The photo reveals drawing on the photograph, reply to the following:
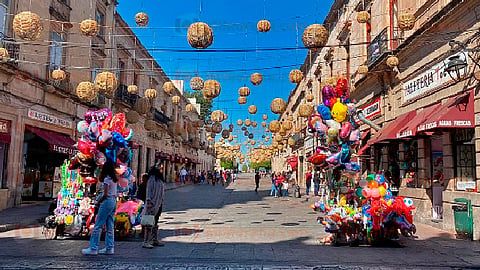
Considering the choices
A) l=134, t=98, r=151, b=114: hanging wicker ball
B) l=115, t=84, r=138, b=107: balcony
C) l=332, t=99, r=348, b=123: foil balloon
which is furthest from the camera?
l=115, t=84, r=138, b=107: balcony

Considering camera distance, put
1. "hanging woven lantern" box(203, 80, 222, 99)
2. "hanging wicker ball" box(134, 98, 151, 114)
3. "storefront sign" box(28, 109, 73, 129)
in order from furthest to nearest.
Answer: "hanging wicker ball" box(134, 98, 151, 114)
"storefront sign" box(28, 109, 73, 129)
"hanging woven lantern" box(203, 80, 222, 99)

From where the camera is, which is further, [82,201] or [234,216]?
[234,216]

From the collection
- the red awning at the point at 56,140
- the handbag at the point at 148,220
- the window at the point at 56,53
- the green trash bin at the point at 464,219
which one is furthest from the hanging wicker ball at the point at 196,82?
the green trash bin at the point at 464,219

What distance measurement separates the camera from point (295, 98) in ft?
134

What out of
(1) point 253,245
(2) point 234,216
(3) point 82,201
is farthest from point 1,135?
(1) point 253,245

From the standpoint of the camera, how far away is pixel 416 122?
11281 millimetres

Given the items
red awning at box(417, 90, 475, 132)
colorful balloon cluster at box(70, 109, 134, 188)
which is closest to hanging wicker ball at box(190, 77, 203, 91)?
colorful balloon cluster at box(70, 109, 134, 188)

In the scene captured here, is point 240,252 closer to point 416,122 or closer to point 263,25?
point 416,122

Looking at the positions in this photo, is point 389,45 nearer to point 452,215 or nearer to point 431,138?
point 431,138

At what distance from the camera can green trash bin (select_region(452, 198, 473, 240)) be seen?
9.21 m

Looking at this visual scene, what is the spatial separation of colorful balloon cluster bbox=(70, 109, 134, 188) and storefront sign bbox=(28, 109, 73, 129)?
8150 millimetres

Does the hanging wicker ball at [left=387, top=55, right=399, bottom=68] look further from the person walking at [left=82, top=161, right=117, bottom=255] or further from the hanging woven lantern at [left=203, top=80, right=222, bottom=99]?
the person walking at [left=82, top=161, right=117, bottom=255]

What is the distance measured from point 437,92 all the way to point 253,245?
7.49 metres

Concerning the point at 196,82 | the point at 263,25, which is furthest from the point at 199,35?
the point at 196,82
